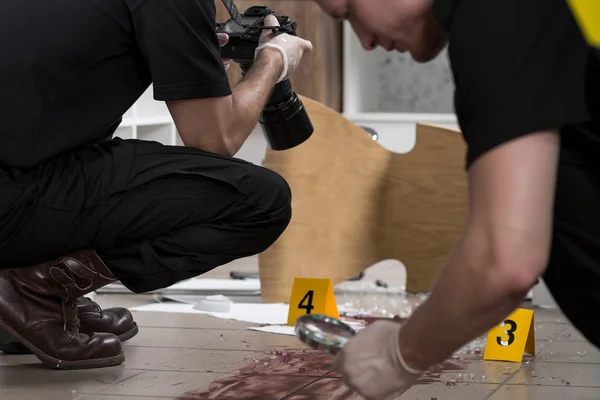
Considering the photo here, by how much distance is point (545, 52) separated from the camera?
2.83 ft

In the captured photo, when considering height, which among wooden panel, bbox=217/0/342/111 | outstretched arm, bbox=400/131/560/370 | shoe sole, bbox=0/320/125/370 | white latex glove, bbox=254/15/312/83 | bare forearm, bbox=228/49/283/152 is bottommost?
wooden panel, bbox=217/0/342/111

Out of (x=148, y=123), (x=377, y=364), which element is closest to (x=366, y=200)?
(x=148, y=123)

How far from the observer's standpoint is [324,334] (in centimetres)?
112

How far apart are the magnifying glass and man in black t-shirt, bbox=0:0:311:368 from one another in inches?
29.6

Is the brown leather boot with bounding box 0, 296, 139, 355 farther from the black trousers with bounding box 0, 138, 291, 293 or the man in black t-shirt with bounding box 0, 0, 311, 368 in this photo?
the black trousers with bounding box 0, 138, 291, 293

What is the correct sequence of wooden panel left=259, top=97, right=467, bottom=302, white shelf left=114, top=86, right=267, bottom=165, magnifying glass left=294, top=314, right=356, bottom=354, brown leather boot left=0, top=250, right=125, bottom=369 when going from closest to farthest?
magnifying glass left=294, top=314, right=356, bottom=354
brown leather boot left=0, top=250, right=125, bottom=369
wooden panel left=259, top=97, right=467, bottom=302
white shelf left=114, top=86, right=267, bottom=165

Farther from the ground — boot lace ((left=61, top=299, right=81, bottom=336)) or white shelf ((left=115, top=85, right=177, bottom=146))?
boot lace ((left=61, top=299, right=81, bottom=336))

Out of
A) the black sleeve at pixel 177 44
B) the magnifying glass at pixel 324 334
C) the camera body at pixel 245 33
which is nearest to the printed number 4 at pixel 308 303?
the camera body at pixel 245 33

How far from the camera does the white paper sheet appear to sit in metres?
2.49

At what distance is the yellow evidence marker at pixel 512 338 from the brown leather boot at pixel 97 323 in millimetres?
743

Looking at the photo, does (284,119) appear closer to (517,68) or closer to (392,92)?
(517,68)

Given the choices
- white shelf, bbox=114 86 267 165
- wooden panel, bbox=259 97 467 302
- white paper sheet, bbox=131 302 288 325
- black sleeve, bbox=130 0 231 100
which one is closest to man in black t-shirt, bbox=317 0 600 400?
black sleeve, bbox=130 0 231 100

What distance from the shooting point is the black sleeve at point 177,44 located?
175cm

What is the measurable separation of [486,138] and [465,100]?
5cm
